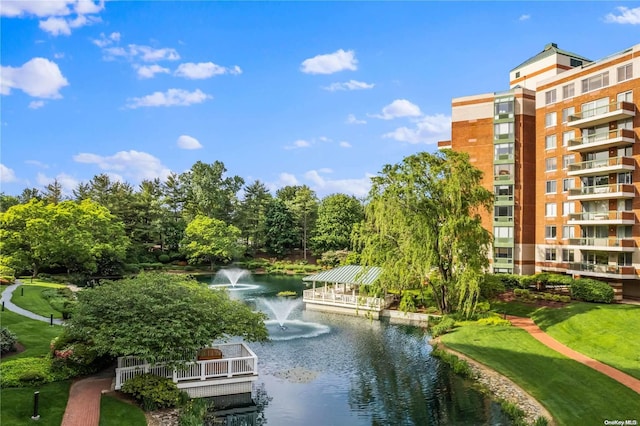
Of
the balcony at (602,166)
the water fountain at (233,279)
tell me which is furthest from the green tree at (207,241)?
the balcony at (602,166)

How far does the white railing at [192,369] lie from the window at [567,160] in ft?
112

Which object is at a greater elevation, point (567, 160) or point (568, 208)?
point (567, 160)

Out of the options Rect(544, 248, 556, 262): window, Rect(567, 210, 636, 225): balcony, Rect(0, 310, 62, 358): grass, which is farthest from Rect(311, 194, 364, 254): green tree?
Rect(0, 310, 62, 358): grass

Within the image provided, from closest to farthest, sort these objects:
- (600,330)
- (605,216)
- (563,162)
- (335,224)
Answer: (600,330) → (605,216) → (563,162) → (335,224)

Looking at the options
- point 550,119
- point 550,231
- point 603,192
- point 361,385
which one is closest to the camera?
point 361,385

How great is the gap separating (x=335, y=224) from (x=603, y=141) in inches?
1792

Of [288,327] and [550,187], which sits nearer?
[288,327]

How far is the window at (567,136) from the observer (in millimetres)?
39600

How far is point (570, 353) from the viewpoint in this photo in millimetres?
22594

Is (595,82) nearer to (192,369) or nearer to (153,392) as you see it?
(192,369)

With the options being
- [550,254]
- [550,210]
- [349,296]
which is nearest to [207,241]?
[349,296]

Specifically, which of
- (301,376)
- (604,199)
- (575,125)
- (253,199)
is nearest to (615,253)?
(604,199)

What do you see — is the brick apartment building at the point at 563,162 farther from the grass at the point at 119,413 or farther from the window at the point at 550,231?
the grass at the point at 119,413

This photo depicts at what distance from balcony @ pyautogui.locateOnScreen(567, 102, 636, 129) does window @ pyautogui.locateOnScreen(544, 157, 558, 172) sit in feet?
13.0
